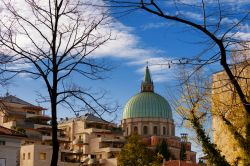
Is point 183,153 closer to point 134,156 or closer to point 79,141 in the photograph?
point 79,141

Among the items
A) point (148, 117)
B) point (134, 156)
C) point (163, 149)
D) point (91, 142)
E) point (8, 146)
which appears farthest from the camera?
point (148, 117)

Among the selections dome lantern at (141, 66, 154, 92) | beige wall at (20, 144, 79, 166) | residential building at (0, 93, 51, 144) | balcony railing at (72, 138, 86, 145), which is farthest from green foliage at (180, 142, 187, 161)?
beige wall at (20, 144, 79, 166)

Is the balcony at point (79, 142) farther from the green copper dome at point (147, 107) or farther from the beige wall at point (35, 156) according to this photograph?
the green copper dome at point (147, 107)

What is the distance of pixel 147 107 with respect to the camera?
120 meters

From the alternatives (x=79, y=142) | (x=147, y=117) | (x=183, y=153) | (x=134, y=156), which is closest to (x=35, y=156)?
(x=134, y=156)

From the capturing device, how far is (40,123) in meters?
84.1

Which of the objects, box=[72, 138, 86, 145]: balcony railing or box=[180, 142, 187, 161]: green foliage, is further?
box=[180, 142, 187, 161]: green foliage

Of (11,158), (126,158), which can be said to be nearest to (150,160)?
(126,158)

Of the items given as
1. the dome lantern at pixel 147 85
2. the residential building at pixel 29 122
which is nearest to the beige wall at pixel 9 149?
the residential building at pixel 29 122

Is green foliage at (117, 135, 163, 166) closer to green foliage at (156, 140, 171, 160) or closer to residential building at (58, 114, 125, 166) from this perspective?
residential building at (58, 114, 125, 166)

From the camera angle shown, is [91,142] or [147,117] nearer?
[91,142]

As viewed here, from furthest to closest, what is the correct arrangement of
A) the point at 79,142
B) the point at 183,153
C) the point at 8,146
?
the point at 183,153 → the point at 79,142 → the point at 8,146

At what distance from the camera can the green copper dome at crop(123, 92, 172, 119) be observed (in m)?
120

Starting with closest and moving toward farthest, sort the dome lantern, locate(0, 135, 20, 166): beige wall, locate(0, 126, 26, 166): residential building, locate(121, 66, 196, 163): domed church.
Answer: locate(0, 126, 26, 166): residential building, locate(0, 135, 20, 166): beige wall, locate(121, 66, 196, 163): domed church, the dome lantern
